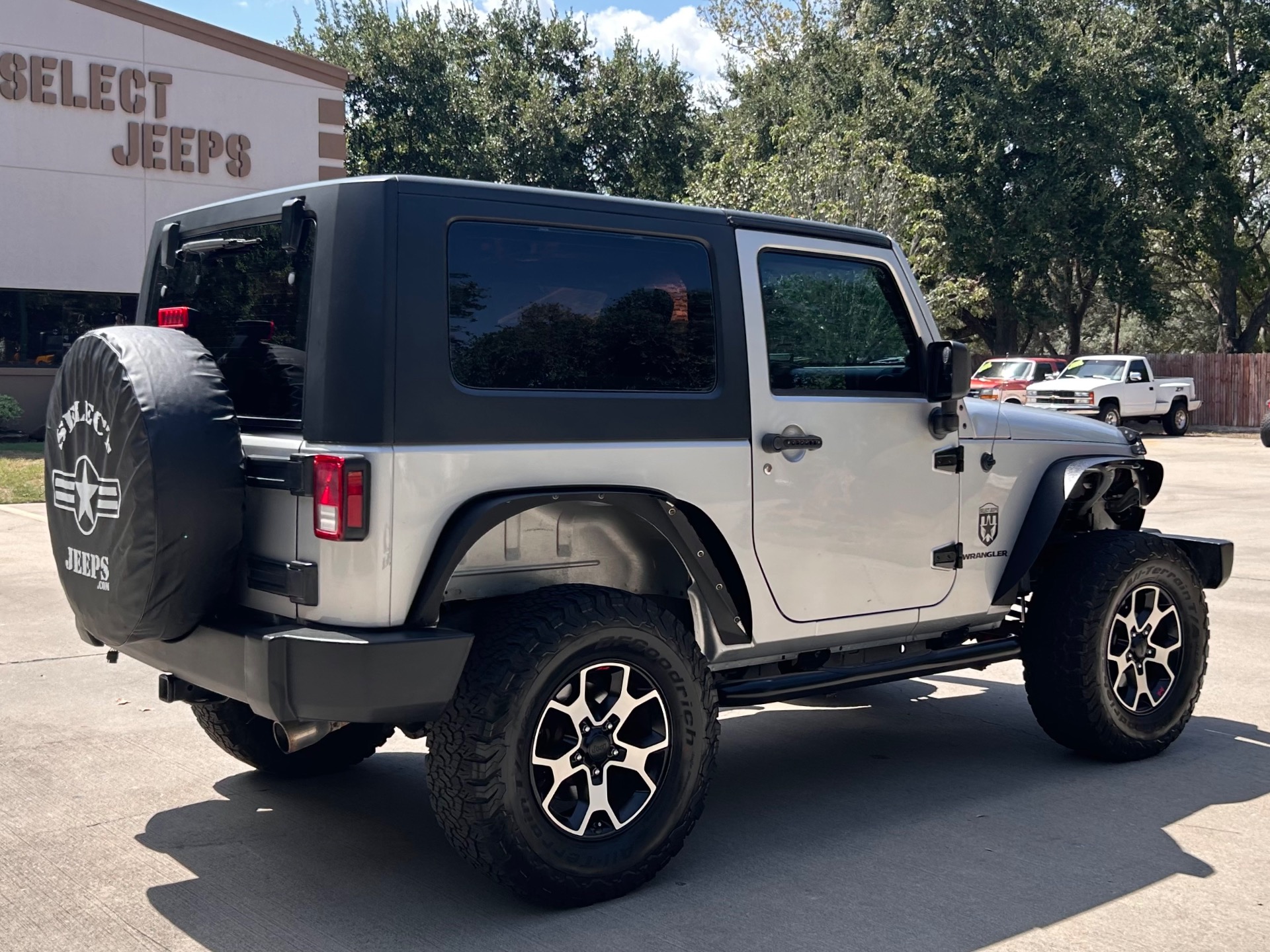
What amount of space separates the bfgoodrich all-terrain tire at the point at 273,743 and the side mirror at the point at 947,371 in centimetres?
243

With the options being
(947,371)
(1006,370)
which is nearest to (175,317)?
(947,371)

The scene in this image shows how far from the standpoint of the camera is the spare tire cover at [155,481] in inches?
145

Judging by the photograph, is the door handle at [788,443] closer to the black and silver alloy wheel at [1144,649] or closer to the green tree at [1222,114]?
the black and silver alloy wheel at [1144,649]

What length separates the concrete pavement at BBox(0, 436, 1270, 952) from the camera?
3.77 metres

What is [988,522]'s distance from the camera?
17.5 feet

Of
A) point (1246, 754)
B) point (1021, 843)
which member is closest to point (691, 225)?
point (1021, 843)

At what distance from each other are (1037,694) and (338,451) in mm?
3189

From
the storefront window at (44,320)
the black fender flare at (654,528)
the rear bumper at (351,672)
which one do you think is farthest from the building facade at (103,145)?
the rear bumper at (351,672)

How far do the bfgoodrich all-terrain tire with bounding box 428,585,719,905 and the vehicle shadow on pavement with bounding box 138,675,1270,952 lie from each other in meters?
0.18

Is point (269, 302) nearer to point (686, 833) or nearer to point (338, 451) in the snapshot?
point (338, 451)

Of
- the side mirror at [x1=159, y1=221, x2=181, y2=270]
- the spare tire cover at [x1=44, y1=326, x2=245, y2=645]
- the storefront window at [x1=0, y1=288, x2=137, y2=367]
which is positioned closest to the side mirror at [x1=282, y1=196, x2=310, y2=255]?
the spare tire cover at [x1=44, y1=326, x2=245, y2=645]

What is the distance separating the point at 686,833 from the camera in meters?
4.14

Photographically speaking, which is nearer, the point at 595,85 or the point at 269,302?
the point at 269,302

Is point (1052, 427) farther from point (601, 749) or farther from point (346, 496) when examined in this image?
point (346, 496)
